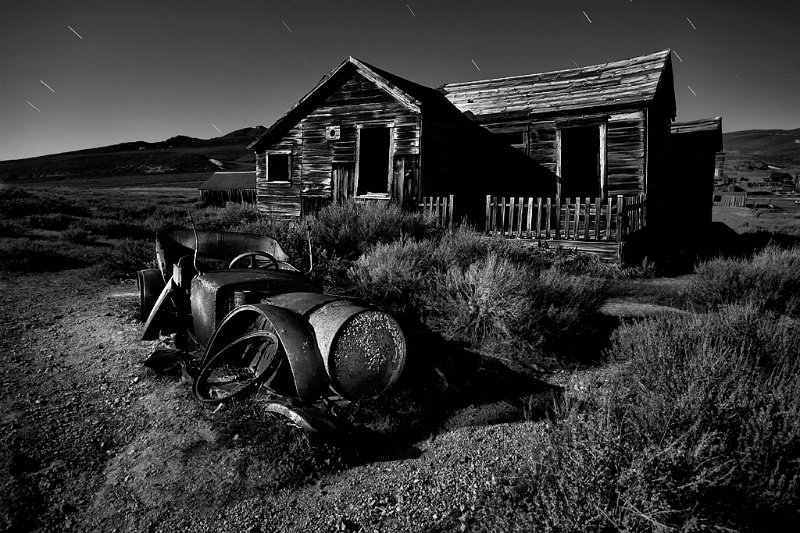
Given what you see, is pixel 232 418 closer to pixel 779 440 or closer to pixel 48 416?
pixel 48 416

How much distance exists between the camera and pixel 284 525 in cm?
244

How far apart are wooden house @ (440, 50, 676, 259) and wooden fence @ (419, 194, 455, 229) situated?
3.08ft

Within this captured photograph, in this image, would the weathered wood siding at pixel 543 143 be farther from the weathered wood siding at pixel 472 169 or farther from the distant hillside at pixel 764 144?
the distant hillside at pixel 764 144

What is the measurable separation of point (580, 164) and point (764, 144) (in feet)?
459

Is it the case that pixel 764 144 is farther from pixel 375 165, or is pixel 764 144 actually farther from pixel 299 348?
pixel 299 348

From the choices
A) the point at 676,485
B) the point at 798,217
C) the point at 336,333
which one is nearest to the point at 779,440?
the point at 676,485

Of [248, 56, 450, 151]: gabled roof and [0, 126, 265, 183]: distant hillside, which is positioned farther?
[0, 126, 265, 183]: distant hillside

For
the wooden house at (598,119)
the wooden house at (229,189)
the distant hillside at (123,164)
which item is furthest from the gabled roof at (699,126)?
the distant hillside at (123,164)

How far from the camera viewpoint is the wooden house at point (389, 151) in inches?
527

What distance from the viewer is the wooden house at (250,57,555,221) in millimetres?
13398

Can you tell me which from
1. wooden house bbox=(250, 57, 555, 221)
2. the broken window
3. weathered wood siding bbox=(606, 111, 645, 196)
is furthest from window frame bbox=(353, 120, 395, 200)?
weathered wood siding bbox=(606, 111, 645, 196)

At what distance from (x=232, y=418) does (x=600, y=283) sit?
5.31 metres

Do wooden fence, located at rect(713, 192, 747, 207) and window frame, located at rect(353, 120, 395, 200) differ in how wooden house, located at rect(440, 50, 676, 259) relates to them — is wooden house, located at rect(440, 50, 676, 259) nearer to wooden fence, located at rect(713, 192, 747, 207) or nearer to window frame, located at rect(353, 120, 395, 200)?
window frame, located at rect(353, 120, 395, 200)

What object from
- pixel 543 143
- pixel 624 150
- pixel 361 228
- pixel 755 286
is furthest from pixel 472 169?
pixel 755 286
